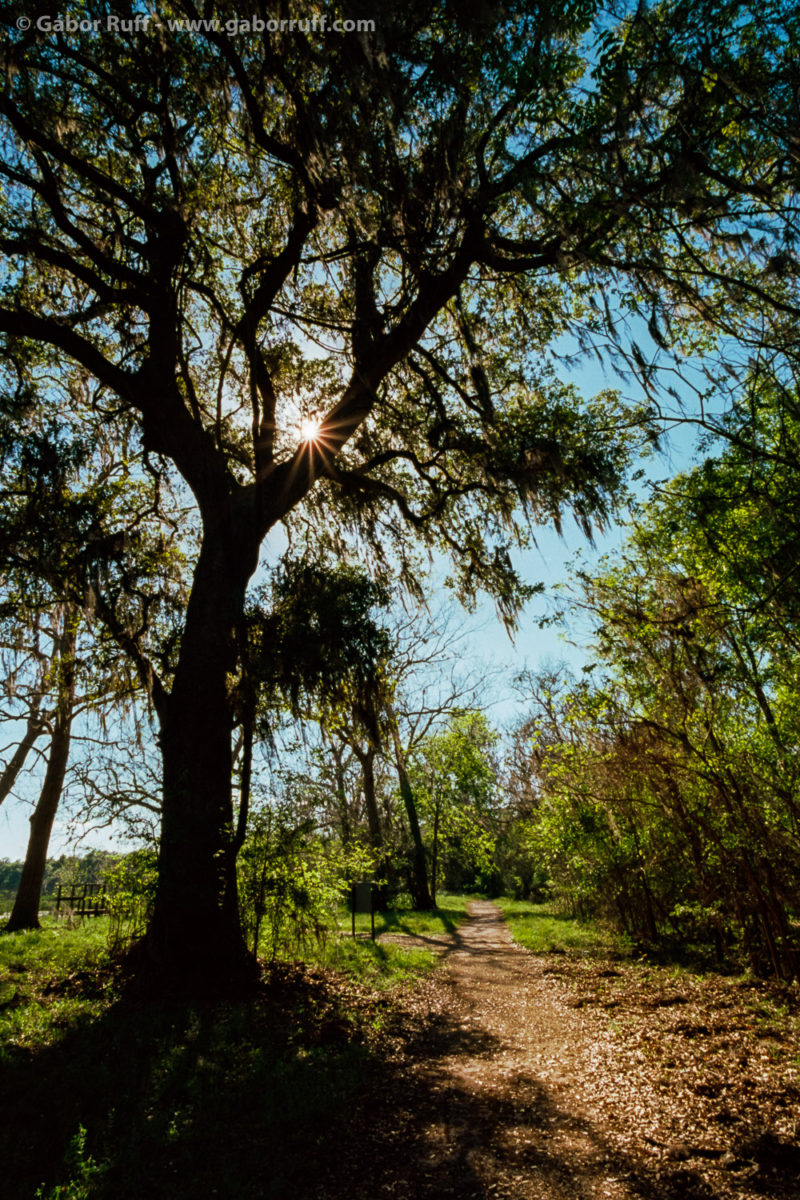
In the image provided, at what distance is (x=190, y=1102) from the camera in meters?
3.50

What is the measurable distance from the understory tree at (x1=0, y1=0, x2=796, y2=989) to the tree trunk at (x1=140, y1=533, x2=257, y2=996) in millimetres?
24

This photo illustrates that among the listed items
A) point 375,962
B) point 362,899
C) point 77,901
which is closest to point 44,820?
point 77,901

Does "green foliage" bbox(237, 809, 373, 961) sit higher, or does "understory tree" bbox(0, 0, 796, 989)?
"understory tree" bbox(0, 0, 796, 989)

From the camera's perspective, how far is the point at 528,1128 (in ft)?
10.7

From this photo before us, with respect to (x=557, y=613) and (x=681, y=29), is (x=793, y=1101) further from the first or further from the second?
(x=681, y=29)

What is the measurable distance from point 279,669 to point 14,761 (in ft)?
36.9

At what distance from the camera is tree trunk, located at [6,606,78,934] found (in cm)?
1105

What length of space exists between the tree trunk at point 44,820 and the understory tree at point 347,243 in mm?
5102

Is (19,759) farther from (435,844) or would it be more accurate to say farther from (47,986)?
(435,844)

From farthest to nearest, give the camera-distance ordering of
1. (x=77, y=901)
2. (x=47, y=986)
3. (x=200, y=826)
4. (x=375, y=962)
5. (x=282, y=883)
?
(x=77, y=901) < (x=375, y=962) < (x=282, y=883) < (x=47, y=986) < (x=200, y=826)

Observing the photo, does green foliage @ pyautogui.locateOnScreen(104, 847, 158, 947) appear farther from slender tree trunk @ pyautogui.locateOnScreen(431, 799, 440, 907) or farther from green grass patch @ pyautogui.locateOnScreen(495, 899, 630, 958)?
slender tree trunk @ pyautogui.locateOnScreen(431, 799, 440, 907)

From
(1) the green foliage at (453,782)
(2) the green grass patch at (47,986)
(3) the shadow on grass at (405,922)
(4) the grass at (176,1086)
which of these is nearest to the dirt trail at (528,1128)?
(4) the grass at (176,1086)

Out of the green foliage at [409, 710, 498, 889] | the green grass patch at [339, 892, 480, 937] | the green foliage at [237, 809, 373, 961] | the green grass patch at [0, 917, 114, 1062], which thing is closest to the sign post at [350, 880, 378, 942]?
the green grass patch at [339, 892, 480, 937]

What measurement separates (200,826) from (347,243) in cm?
723
